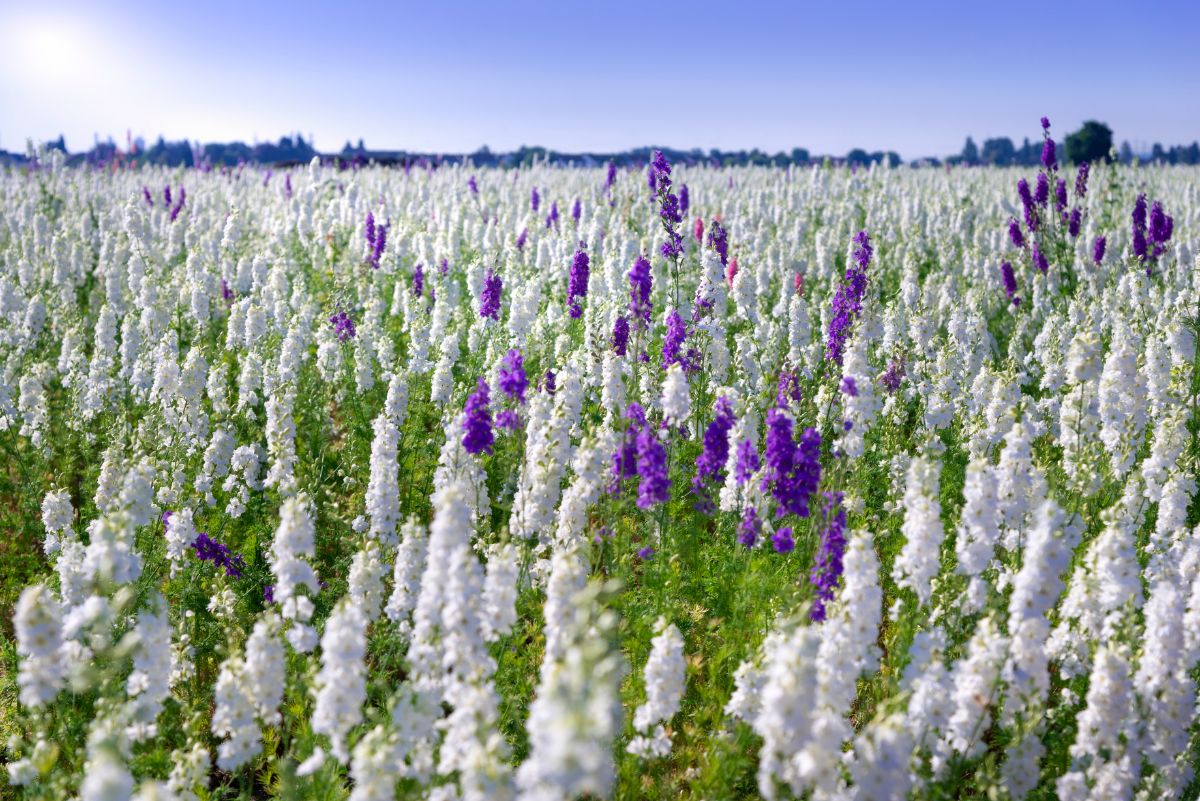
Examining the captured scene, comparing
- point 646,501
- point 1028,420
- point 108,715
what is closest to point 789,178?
point 1028,420

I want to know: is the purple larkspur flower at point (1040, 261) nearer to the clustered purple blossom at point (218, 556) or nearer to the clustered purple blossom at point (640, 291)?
the clustered purple blossom at point (640, 291)

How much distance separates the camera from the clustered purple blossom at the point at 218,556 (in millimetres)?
5805

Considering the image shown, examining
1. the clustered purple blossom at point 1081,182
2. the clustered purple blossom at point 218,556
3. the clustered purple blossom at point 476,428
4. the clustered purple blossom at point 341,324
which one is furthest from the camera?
the clustered purple blossom at point 1081,182

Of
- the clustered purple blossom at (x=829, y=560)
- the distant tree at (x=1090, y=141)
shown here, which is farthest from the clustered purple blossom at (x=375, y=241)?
the distant tree at (x=1090, y=141)

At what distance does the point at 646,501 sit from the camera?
5266 mm

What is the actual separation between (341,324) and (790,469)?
21.1ft

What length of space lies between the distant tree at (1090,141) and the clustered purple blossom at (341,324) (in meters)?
56.3

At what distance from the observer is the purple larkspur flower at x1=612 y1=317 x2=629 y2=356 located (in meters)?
7.37

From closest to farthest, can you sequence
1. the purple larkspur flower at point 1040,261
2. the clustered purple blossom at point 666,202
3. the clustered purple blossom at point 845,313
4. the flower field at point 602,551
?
the flower field at point 602,551 < the clustered purple blossom at point 845,313 < the clustered purple blossom at point 666,202 < the purple larkspur flower at point 1040,261

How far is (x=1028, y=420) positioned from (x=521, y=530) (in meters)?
4.06

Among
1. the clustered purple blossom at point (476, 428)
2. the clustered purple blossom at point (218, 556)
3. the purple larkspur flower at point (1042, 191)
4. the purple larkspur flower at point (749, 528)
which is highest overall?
the purple larkspur flower at point (1042, 191)

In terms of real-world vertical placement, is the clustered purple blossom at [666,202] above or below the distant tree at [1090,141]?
below

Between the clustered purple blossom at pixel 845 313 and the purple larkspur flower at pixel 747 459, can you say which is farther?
the clustered purple blossom at pixel 845 313

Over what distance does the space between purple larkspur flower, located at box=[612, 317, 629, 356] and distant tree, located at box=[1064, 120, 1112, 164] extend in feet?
186
